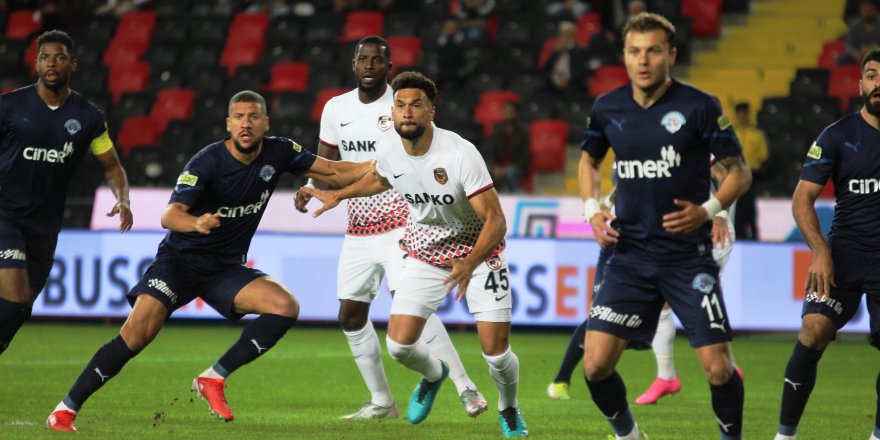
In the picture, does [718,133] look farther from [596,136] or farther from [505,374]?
[505,374]

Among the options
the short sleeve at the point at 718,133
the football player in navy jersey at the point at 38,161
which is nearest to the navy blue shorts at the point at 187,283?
the football player in navy jersey at the point at 38,161

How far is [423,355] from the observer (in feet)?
28.2

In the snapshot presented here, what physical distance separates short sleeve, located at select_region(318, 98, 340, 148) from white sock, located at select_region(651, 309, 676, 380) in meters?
2.82

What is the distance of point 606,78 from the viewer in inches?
799

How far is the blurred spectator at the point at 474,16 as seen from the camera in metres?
21.4

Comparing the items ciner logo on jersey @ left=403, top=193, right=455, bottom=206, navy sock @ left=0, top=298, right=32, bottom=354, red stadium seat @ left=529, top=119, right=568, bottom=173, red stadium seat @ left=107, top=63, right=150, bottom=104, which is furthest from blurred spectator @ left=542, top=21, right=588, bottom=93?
navy sock @ left=0, top=298, right=32, bottom=354

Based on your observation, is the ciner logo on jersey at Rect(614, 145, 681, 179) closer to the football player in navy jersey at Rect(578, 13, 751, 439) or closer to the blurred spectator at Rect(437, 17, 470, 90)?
the football player in navy jersey at Rect(578, 13, 751, 439)

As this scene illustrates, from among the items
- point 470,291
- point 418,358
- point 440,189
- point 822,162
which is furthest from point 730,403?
point 418,358

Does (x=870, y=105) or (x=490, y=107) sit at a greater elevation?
(x=870, y=105)

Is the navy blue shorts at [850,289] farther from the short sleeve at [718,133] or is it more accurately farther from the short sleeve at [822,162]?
the short sleeve at [718,133]

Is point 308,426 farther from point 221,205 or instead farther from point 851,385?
point 851,385

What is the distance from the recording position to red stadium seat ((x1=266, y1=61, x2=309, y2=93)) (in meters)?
21.8

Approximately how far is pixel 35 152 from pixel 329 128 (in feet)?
6.72

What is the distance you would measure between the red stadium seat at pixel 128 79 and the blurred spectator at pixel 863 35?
11112mm
